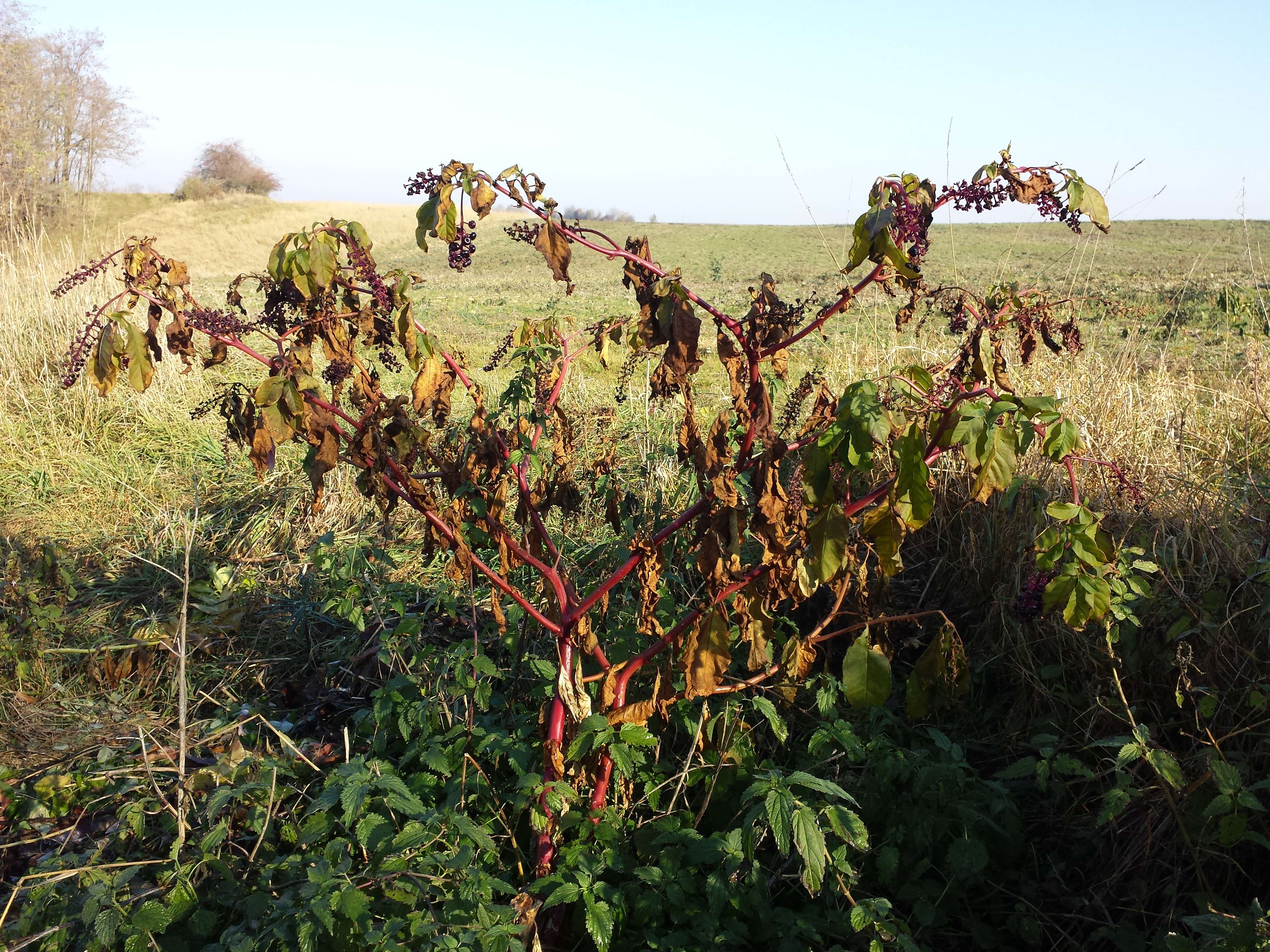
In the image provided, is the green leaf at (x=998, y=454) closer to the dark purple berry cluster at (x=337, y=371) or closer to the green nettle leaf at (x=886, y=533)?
the green nettle leaf at (x=886, y=533)

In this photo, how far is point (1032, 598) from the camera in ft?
6.25

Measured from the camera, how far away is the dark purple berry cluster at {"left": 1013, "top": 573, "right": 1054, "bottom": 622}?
6.24 feet

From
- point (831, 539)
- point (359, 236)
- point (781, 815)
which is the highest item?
point (359, 236)

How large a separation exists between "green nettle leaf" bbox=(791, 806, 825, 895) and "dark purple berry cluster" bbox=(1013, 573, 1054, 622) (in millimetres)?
682

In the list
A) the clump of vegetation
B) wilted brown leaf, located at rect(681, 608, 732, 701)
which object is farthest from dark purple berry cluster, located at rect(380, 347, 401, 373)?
the clump of vegetation

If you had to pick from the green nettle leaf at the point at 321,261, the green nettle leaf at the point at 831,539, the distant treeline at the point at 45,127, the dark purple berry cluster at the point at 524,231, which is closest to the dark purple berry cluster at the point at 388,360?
the green nettle leaf at the point at 321,261

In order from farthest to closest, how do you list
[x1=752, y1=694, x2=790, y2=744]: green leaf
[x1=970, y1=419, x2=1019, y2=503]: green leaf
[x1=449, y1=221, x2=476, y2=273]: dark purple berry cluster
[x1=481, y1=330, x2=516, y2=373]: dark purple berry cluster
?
[x1=481, y1=330, x2=516, y2=373]: dark purple berry cluster, [x1=752, y1=694, x2=790, y2=744]: green leaf, [x1=449, y1=221, x2=476, y2=273]: dark purple berry cluster, [x1=970, y1=419, x2=1019, y2=503]: green leaf

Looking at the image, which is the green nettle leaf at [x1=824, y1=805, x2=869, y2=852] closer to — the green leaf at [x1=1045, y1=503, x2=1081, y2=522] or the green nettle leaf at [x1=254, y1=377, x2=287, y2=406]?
the green leaf at [x1=1045, y1=503, x2=1081, y2=522]

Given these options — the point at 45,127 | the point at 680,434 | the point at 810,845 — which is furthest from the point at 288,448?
the point at 45,127

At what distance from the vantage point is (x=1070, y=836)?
2.20 m

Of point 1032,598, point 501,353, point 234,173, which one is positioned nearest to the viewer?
point 1032,598

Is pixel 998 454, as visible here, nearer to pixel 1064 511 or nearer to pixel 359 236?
pixel 1064 511

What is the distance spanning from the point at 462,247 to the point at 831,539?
96cm

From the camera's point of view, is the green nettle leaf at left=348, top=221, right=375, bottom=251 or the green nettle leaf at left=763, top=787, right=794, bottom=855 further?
the green nettle leaf at left=348, top=221, right=375, bottom=251
